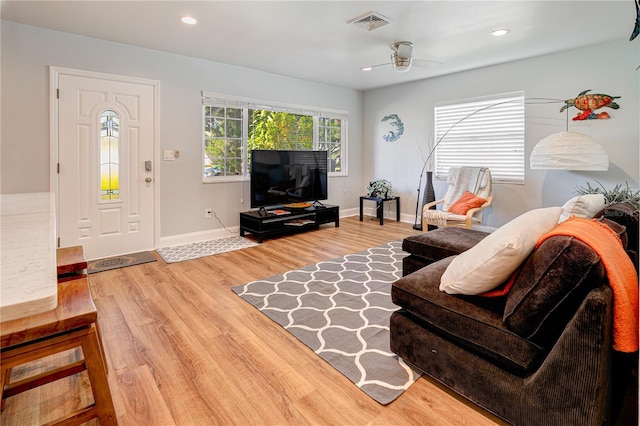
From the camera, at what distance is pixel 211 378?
186cm

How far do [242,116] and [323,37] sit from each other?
6.07 feet

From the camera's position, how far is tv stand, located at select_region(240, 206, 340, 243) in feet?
15.8

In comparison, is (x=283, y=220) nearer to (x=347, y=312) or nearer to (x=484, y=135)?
(x=347, y=312)

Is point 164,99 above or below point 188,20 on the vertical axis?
below

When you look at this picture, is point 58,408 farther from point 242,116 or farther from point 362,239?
point 242,116

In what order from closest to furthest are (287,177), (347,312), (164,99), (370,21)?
(347,312)
(370,21)
(164,99)
(287,177)

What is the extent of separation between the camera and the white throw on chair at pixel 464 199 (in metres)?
4.64

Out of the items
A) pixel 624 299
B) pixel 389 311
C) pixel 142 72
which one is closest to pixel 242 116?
pixel 142 72

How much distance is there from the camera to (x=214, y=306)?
274 cm

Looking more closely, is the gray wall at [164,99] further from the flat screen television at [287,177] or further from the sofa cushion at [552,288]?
the sofa cushion at [552,288]

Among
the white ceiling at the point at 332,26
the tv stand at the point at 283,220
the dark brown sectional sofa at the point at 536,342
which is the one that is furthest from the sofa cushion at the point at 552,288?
the tv stand at the point at 283,220

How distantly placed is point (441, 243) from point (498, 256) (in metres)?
1.27

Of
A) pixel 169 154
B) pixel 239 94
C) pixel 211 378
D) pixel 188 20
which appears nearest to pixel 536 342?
pixel 211 378

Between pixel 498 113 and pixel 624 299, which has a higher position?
pixel 498 113
